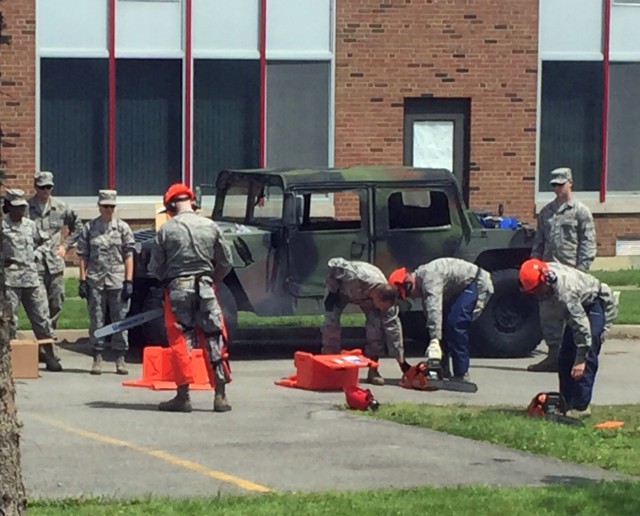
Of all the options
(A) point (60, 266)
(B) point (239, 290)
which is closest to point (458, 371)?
(B) point (239, 290)

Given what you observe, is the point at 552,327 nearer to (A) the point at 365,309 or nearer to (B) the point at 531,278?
(A) the point at 365,309

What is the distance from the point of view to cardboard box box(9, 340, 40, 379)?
14.5 metres

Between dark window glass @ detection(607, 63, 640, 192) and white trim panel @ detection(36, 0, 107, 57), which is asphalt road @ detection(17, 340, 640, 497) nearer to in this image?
white trim panel @ detection(36, 0, 107, 57)

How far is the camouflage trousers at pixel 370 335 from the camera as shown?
1444cm

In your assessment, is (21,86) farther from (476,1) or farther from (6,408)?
(6,408)

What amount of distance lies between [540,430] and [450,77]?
12.2 meters

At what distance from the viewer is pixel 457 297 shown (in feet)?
47.6

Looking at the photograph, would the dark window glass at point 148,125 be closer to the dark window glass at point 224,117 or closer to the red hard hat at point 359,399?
the dark window glass at point 224,117

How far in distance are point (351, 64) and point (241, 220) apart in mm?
6470

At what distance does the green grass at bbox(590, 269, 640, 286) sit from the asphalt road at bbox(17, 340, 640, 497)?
283 inches

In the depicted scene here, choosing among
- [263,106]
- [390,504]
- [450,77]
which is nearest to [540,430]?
[390,504]

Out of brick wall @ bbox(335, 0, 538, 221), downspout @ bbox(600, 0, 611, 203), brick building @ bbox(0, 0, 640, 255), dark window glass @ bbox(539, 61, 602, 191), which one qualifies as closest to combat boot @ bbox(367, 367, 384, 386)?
brick building @ bbox(0, 0, 640, 255)

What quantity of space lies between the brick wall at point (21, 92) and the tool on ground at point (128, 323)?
617cm

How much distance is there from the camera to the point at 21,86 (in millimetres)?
21250
